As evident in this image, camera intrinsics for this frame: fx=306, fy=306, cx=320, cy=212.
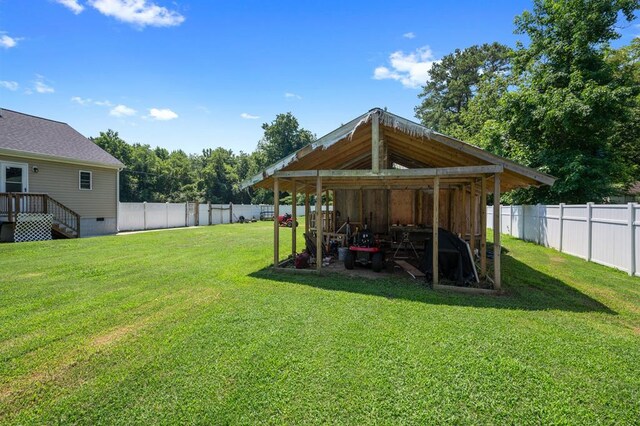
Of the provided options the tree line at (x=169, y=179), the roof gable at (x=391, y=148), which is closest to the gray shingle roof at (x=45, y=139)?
the roof gable at (x=391, y=148)

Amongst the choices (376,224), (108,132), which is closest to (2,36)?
(376,224)

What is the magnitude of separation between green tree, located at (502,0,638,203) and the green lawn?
29.9ft

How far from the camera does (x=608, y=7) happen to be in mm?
12906

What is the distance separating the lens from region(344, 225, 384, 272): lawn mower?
7.37 metres

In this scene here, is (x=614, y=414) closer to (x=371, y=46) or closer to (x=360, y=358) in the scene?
(x=360, y=358)

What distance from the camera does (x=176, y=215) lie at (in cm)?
2130

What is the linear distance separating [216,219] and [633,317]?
2441 cm

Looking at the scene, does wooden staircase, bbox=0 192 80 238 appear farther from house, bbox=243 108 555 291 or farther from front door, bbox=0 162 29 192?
house, bbox=243 108 555 291

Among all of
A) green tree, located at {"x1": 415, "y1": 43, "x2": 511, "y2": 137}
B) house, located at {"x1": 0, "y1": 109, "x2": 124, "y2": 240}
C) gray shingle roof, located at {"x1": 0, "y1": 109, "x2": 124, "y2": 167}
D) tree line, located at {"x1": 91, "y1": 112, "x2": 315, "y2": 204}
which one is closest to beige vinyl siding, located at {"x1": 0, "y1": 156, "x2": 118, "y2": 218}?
house, located at {"x1": 0, "y1": 109, "x2": 124, "y2": 240}

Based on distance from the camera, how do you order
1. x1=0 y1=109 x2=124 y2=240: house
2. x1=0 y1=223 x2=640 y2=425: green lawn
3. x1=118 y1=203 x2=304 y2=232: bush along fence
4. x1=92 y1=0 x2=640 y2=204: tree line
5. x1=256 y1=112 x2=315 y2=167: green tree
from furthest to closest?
x1=256 y1=112 x2=315 y2=167: green tree → x1=118 y1=203 x2=304 y2=232: bush along fence → x1=92 y1=0 x2=640 y2=204: tree line → x1=0 y1=109 x2=124 y2=240: house → x1=0 y1=223 x2=640 y2=425: green lawn

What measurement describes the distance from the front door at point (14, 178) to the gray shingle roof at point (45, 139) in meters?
0.78

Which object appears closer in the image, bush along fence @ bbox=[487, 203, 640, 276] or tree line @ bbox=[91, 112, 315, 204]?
bush along fence @ bbox=[487, 203, 640, 276]

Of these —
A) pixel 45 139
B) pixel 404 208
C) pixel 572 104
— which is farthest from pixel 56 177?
pixel 572 104

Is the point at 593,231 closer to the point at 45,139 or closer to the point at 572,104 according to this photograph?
the point at 572,104
